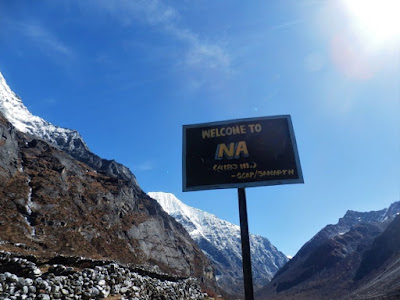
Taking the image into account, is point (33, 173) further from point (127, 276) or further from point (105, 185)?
point (127, 276)

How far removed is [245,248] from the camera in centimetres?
1112

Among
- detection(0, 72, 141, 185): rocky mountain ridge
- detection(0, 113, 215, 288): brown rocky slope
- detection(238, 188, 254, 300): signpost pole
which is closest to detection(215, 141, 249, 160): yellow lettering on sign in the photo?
detection(238, 188, 254, 300): signpost pole

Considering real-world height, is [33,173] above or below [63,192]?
above

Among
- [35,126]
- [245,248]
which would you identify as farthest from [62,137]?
[245,248]

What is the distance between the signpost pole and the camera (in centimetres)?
1066

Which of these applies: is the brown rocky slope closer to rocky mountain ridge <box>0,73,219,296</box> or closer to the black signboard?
rocky mountain ridge <box>0,73,219,296</box>

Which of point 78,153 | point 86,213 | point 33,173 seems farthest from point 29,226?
point 78,153

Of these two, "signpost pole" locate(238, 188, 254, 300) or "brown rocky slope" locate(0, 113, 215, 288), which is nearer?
"signpost pole" locate(238, 188, 254, 300)

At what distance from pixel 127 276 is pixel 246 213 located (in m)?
11.3

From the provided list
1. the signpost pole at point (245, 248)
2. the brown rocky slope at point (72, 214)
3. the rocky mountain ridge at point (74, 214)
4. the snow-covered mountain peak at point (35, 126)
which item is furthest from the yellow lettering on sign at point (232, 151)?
the snow-covered mountain peak at point (35, 126)

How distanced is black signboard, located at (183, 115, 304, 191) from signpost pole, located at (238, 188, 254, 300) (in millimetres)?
593

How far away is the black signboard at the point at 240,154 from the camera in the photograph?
1226 cm

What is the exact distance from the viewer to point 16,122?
182m

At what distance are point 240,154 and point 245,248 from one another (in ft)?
12.2
